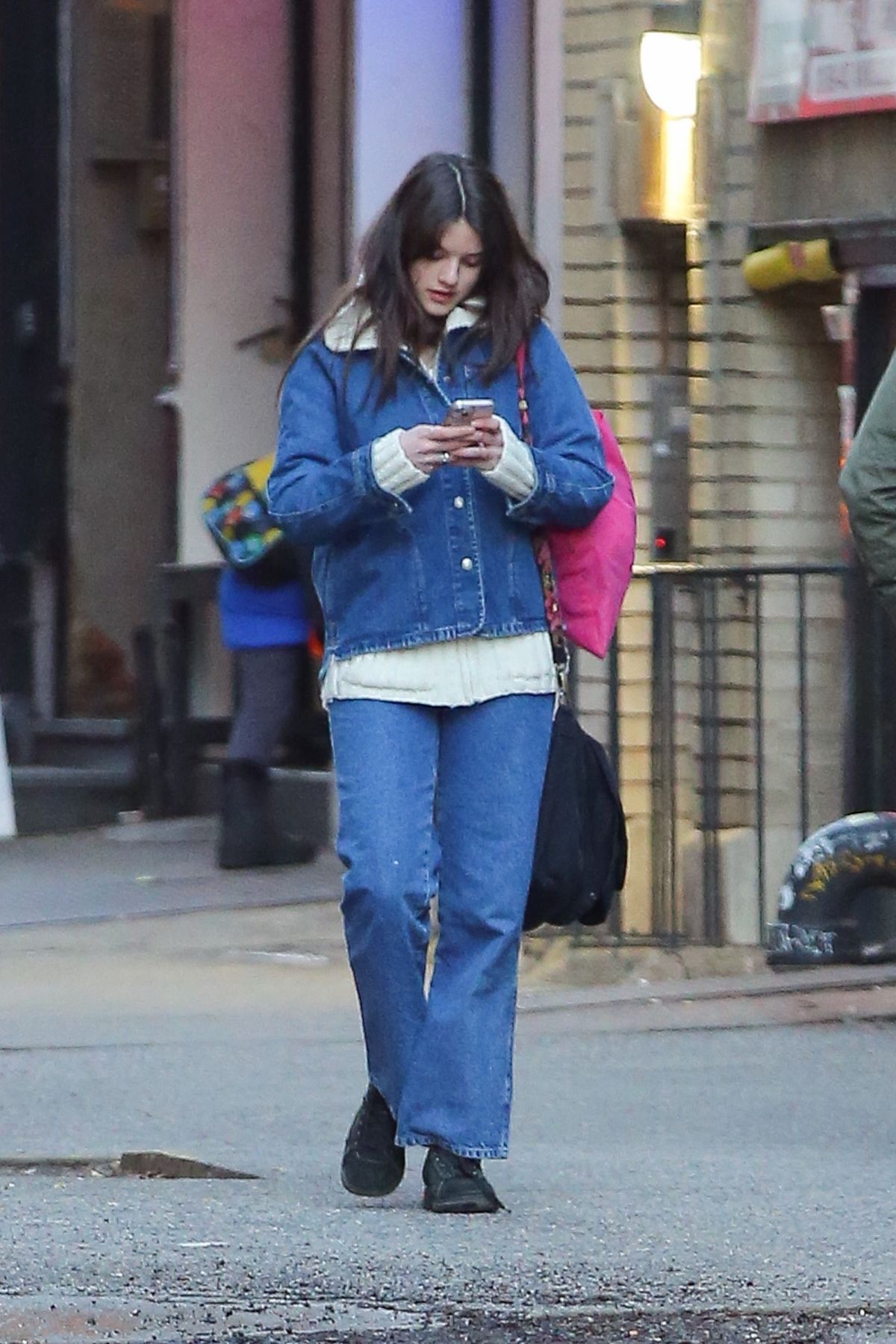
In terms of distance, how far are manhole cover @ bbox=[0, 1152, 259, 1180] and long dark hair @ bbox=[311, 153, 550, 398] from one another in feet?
5.02

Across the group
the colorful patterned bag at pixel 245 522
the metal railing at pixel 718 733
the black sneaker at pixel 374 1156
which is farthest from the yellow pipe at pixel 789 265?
the black sneaker at pixel 374 1156

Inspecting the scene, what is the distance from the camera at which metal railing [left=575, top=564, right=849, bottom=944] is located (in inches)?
363

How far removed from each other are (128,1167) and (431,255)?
6.12 feet

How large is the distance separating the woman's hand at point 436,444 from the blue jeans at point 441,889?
0.43 metres

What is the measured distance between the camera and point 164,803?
41.8 feet

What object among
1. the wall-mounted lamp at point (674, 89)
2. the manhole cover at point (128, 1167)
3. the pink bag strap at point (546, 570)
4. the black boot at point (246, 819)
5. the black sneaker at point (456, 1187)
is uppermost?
the wall-mounted lamp at point (674, 89)

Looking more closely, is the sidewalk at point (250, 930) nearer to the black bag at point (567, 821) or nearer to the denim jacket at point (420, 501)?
the black bag at point (567, 821)

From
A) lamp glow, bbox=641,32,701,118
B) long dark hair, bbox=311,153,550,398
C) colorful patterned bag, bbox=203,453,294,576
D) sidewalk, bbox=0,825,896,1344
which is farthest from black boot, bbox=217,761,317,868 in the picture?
long dark hair, bbox=311,153,550,398

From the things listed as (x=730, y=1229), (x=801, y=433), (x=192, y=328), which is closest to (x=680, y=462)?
(x=801, y=433)

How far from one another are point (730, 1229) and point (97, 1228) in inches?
39.6

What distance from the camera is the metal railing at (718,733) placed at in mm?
9227

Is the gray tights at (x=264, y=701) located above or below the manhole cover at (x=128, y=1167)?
above

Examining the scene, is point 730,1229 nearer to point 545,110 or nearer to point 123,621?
point 545,110

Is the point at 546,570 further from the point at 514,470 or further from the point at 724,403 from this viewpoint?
the point at 724,403
